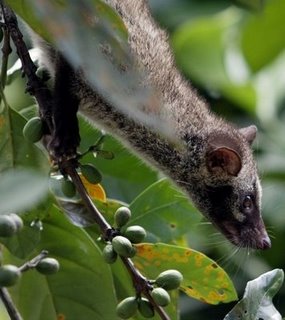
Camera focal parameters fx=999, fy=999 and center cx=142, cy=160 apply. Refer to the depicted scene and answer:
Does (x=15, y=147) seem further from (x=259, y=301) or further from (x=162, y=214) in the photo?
(x=259, y=301)

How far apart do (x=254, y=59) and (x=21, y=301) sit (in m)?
3.49

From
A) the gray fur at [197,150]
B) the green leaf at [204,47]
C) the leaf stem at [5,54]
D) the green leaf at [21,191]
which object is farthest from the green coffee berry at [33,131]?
the green leaf at [204,47]

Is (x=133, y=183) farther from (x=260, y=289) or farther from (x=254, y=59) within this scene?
(x=254, y=59)

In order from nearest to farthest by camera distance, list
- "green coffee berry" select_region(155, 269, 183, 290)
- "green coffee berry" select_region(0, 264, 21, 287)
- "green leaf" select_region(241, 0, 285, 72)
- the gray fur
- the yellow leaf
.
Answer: "green coffee berry" select_region(0, 264, 21, 287)
"green coffee berry" select_region(155, 269, 183, 290)
the yellow leaf
the gray fur
"green leaf" select_region(241, 0, 285, 72)

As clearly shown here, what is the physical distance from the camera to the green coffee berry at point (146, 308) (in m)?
2.35

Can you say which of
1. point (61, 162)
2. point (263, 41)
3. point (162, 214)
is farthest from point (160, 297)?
point (263, 41)

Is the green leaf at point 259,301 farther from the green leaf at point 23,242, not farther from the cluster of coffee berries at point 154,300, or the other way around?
the green leaf at point 23,242

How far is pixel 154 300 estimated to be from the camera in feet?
7.76

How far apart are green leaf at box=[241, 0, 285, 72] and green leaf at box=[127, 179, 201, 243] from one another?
293 cm

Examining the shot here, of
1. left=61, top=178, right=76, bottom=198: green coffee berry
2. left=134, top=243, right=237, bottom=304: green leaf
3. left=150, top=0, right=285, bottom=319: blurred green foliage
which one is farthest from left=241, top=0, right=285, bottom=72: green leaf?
left=61, top=178, right=76, bottom=198: green coffee berry

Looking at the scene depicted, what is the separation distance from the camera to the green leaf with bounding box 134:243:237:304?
8.77 ft

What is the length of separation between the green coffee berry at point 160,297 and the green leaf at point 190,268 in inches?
12.1

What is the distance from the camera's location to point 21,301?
274cm

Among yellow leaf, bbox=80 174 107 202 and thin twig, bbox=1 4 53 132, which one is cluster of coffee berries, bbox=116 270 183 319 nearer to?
yellow leaf, bbox=80 174 107 202
